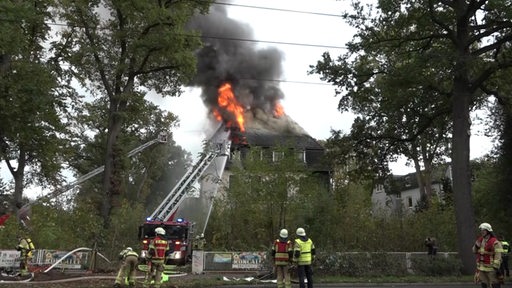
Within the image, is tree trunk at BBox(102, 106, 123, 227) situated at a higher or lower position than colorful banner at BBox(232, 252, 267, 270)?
higher

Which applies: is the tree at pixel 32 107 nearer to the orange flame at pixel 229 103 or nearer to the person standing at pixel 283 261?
the orange flame at pixel 229 103

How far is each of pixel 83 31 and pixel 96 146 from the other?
15.1 m

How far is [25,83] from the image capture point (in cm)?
2397

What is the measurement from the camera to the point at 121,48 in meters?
26.5

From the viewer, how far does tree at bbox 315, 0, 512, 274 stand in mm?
18562

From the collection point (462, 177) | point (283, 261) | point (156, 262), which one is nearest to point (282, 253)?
point (283, 261)

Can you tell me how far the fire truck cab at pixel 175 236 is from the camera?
66.3 ft

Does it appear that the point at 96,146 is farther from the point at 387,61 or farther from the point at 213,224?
the point at 387,61

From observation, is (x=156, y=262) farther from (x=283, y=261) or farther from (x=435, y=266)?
(x=435, y=266)

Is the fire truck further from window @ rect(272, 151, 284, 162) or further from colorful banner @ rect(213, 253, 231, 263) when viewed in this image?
window @ rect(272, 151, 284, 162)

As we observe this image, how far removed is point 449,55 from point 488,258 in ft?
31.6

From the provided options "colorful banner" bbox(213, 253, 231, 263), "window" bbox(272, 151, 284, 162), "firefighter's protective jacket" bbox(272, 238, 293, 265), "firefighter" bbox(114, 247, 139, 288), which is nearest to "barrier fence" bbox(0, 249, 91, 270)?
"colorful banner" bbox(213, 253, 231, 263)

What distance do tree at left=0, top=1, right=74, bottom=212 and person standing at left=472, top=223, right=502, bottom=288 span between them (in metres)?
19.2

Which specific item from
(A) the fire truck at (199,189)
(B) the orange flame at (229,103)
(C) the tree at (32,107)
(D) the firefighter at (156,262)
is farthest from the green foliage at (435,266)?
(C) the tree at (32,107)
